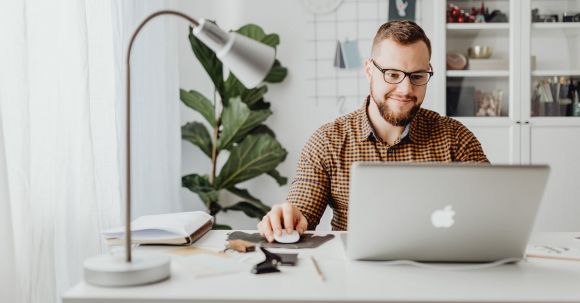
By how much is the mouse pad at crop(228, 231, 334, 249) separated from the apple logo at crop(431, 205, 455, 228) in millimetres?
366

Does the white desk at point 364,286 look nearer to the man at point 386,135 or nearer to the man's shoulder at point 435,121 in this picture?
the man at point 386,135

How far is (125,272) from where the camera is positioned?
1.15 metres

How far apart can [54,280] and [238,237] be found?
0.58m

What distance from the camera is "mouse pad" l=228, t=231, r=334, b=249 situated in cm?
150

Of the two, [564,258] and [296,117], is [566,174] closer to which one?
[296,117]

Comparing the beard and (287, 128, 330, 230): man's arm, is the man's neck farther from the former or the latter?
(287, 128, 330, 230): man's arm

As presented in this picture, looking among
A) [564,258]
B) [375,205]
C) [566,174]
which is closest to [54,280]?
[375,205]

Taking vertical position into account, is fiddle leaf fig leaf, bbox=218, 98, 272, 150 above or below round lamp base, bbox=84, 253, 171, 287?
above

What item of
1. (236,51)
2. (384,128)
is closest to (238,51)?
(236,51)

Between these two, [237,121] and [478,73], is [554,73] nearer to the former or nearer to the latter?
[478,73]

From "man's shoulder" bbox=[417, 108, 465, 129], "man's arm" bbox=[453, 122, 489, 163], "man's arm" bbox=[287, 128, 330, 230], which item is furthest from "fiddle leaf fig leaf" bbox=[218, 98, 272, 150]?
"man's arm" bbox=[453, 122, 489, 163]

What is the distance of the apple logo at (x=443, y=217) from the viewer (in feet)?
3.94

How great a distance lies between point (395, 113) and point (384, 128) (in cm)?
10

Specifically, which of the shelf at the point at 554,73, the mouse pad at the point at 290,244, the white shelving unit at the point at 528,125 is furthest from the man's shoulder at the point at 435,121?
the shelf at the point at 554,73
